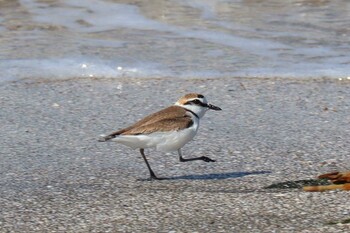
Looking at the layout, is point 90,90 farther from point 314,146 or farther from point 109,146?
point 314,146

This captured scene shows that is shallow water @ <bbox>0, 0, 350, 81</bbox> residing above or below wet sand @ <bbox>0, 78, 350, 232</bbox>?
below

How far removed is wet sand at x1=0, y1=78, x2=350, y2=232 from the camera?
180 inches

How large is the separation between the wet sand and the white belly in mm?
201

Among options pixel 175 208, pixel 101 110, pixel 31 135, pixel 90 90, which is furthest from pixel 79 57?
pixel 175 208

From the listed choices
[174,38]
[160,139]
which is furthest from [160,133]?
[174,38]

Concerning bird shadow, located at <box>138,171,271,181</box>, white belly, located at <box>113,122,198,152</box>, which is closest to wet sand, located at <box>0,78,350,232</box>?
bird shadow, located at <box>138,171,271,181</box>

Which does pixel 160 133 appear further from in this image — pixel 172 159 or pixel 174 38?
pixel 174 38

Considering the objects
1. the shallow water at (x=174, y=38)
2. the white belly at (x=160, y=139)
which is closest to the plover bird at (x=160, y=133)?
the white belly at (x=160, y=139)

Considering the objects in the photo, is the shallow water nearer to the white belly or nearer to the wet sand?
the wet sand

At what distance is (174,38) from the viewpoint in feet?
31.2

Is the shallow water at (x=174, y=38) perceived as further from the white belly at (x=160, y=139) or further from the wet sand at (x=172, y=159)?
the white belly at (x=160, y=139)

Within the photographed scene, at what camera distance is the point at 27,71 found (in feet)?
26.4

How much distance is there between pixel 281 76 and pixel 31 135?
7.81 ft

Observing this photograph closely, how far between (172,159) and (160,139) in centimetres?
55
